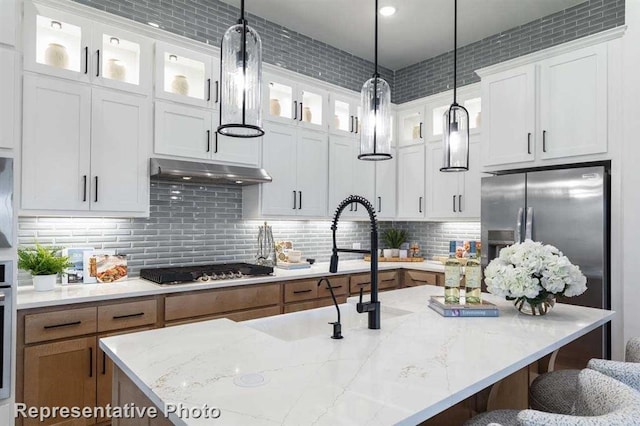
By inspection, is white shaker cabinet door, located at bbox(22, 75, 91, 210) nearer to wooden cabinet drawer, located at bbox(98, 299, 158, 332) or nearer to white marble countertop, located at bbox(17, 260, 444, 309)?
white marble countertop, located at bbox(17, 260, 444, 309)

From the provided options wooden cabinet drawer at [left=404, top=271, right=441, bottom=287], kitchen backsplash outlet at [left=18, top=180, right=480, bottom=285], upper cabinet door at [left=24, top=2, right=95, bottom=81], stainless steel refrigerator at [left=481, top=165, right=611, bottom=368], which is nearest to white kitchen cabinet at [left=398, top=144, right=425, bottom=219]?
kitchen backsplash outlet at [left=18, top=180, right=480, bottom=285]

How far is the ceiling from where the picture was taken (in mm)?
3865

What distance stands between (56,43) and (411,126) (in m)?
3.64

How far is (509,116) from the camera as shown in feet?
12.3

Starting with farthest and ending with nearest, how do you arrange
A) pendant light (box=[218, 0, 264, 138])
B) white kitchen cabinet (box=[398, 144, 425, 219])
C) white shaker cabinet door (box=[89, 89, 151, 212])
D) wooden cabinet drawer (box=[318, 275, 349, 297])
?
1. white kitchen cabinet (box=[398, 144, 425, 219])
2. wooden cabinet drawer (box=[318, 275, 349, 297])
3. white shaker cabinet door (box=[89, 89, 151, 212])
4. pendant light (box=[218, 0, 264, 138])

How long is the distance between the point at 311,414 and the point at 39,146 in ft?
8.56

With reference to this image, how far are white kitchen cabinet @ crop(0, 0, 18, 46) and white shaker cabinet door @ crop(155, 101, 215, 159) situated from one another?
39.3 inches

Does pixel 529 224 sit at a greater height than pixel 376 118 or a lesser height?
lesser

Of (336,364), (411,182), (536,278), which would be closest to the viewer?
(336,364)

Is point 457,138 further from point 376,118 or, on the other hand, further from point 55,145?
point 55,145

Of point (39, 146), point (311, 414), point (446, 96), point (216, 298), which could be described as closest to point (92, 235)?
point (39, 146)

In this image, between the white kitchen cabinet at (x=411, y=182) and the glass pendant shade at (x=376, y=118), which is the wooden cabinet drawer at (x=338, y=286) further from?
the glass pendant shade at (x=376, y=118)

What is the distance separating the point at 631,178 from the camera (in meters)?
2.95

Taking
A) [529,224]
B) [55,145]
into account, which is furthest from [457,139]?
[55,145]
